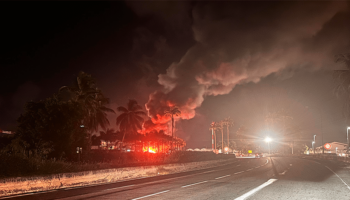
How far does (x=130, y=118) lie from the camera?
3250 inches

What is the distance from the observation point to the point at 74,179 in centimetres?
1540

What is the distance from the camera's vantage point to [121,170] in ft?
62.6

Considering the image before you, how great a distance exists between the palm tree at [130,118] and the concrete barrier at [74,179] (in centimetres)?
5818

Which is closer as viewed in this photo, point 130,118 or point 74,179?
point 74,179

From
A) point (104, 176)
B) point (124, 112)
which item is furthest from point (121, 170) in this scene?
point (124, 112)

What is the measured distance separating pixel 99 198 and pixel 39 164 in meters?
6.12

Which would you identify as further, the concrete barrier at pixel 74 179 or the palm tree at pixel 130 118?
the palm tree at pixel 130 118

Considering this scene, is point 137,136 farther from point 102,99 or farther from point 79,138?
point 79,138

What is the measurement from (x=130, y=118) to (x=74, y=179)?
67586 mm

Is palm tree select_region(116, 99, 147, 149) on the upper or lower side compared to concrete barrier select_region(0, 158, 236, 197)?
upper

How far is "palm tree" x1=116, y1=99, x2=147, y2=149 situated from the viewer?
269 ft

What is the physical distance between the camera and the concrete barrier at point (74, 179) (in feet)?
40.8

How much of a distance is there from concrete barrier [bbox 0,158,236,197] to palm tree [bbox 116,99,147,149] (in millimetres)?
58177

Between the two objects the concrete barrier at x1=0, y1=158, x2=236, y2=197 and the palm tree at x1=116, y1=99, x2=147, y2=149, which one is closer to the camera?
the concrete barrier at x1=0, y1=158, x2=236, y2=197
